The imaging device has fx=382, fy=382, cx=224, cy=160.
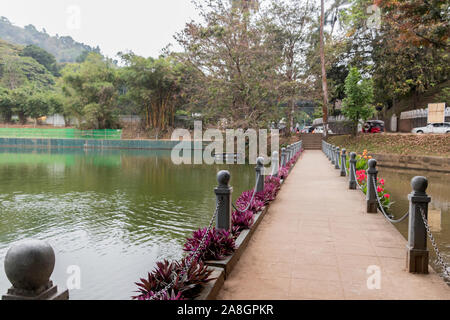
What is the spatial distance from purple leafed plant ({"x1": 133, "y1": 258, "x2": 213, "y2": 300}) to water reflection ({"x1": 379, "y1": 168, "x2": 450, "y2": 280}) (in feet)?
13.8

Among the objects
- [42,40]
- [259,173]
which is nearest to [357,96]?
[259,173]

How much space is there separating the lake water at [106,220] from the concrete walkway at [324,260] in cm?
192

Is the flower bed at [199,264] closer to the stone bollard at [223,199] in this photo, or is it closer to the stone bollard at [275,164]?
the stone bollard at [223,199]

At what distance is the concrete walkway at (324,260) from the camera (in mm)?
3930

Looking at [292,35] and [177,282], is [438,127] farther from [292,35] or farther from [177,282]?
[177,282]

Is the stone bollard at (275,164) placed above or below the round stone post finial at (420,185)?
below

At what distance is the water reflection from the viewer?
760 cm

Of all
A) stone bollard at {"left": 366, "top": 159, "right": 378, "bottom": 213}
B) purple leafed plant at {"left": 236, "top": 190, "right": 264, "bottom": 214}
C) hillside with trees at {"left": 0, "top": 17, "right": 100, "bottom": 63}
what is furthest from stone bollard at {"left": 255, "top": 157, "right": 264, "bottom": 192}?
hillside with trees at {"left": 0, "top": 17, "right": 100, "bottom": 63}

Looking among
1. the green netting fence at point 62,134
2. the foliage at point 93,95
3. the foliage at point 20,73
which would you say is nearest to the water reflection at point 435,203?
the green netting fence at point 62,134

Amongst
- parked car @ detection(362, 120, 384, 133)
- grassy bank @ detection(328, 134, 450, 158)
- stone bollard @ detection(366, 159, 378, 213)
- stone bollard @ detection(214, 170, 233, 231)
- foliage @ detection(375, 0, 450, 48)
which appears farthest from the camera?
parked car @ detection(362, 120, 384, 133)

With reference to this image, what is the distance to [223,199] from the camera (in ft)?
16.2

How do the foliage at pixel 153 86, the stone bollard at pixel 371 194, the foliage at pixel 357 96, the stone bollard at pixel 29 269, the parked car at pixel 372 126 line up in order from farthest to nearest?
the foliage at pixel 153 86
the parked car at pixel 372 126
the foliage at pixel 357 96
the stone bollard at pixel 371 194
the stone bollard at pixel 29 269

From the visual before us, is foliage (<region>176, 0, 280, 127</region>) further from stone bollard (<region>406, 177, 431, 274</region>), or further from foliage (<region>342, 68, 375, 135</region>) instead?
stone bollard (<region>406, 177, 431, 274</region>)

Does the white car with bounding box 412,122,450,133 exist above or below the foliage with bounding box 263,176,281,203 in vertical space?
above
